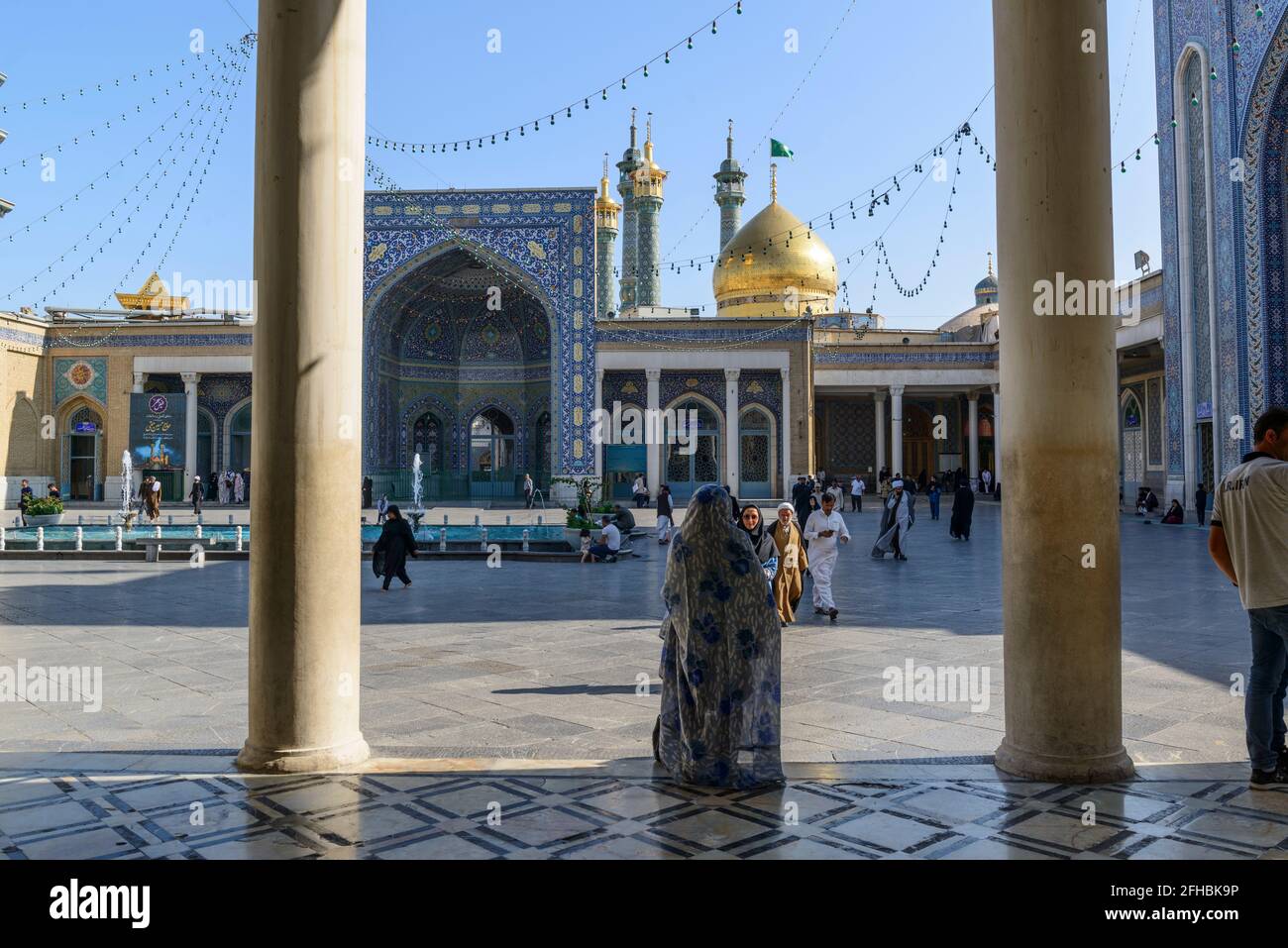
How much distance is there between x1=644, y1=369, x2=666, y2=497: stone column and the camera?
81.1 ft

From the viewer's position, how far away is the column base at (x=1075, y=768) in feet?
10.2

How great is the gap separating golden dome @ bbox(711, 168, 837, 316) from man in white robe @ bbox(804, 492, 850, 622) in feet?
75.1

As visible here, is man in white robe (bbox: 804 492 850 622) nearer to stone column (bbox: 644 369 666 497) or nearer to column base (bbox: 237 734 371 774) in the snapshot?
column base (bbox: 237 734 371 774)

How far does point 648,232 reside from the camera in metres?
32.8

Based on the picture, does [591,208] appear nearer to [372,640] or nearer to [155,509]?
[155,509]

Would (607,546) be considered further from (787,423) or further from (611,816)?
(787,423)

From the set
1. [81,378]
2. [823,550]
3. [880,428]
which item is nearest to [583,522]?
[823,550]

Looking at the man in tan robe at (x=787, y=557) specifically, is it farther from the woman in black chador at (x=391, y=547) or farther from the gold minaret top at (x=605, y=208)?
the gold minaret top at (x=605, y=208)

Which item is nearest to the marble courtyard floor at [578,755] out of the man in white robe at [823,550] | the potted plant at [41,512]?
the man in white robe at [823,550]

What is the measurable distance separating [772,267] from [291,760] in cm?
2827

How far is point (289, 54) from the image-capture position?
10.7 feet

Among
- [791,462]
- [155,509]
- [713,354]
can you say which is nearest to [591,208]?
[713,354]

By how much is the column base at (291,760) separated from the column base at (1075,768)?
7.15 feet
